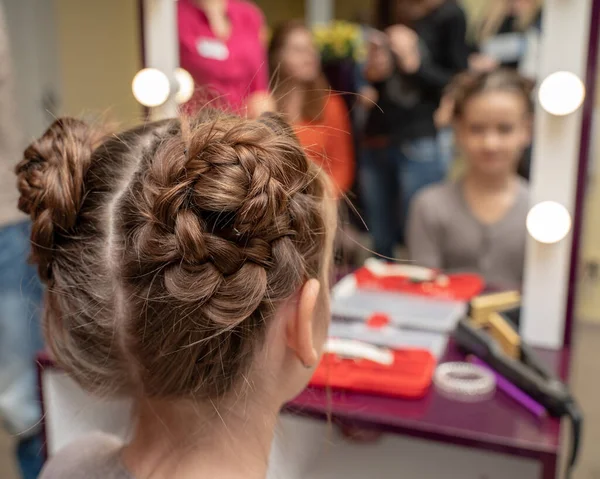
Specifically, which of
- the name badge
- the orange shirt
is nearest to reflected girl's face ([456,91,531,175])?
the orange shirt

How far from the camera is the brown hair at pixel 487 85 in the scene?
0.81 meters

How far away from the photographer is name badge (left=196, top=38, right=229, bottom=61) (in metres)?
1.02

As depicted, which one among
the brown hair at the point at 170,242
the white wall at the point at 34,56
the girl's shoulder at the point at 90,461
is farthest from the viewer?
the white wall at the point at 34,56

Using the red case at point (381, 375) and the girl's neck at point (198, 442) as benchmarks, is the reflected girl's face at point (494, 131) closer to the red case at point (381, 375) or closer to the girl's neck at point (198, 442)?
the red case at point (381, 375)

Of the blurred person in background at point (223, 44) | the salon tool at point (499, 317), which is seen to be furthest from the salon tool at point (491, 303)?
the blurred person in background at point (223, 44)

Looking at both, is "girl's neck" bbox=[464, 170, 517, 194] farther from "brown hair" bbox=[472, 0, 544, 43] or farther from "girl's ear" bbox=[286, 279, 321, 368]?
"girl's ear" bbox=[286, 279, 321, 368]

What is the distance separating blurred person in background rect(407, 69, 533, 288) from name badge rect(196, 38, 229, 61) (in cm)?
40

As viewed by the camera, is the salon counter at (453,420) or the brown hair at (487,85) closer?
the salon counter at (453,420)

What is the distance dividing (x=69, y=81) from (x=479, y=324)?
919 mm

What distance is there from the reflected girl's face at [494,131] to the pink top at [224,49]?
0.36 meters

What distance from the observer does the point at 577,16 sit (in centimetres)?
77

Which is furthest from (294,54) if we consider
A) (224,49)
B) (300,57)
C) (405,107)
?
(405,107)

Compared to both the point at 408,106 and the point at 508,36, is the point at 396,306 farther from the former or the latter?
the point at 508,36

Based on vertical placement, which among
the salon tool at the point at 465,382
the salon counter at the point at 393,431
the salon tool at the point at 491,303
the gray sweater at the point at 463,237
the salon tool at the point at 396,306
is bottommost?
the salon counter at the point at 393,431
